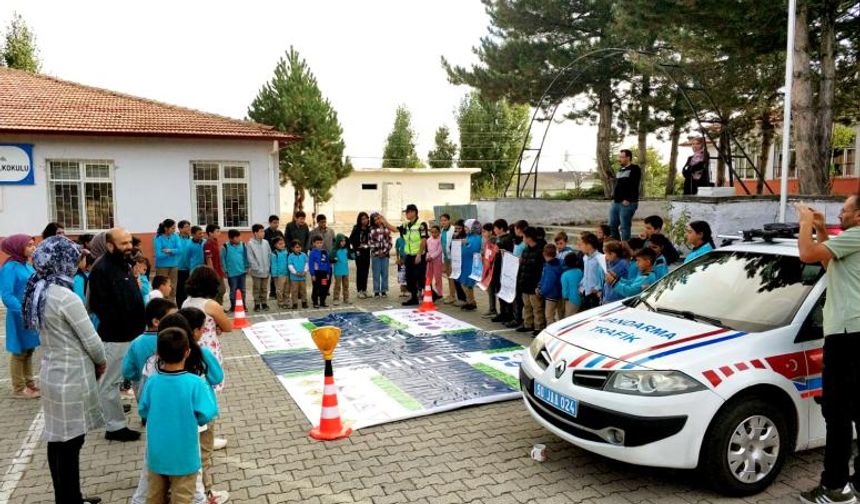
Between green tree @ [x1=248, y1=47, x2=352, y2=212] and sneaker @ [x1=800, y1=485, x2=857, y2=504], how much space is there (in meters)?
30.5

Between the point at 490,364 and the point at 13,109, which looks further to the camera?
the point at 13,109

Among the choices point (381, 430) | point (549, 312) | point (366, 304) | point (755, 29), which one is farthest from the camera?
point (366, 304)

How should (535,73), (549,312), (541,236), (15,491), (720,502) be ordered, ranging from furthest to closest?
(535,73), (541,236), (549,312), (15,491), (720,502)

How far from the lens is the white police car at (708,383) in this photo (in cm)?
389

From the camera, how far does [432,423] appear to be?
18.5 ft

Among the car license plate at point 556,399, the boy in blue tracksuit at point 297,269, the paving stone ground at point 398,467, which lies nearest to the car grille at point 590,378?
the car license plate at point 556,399

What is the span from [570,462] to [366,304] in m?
7.83

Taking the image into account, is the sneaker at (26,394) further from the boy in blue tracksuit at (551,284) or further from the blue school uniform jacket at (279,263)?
the boy in blue tracksuit at (551,284)

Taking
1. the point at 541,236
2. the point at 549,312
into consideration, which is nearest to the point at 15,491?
the point at 549,312

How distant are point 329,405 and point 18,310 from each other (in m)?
3.65

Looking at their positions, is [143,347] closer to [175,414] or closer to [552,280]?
[175,414]

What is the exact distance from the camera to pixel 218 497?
4.18 meters

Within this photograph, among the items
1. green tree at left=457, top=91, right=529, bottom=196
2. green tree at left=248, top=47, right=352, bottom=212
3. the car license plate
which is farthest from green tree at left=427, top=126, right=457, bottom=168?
the car license plate

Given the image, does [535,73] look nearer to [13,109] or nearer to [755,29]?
[755,29]
